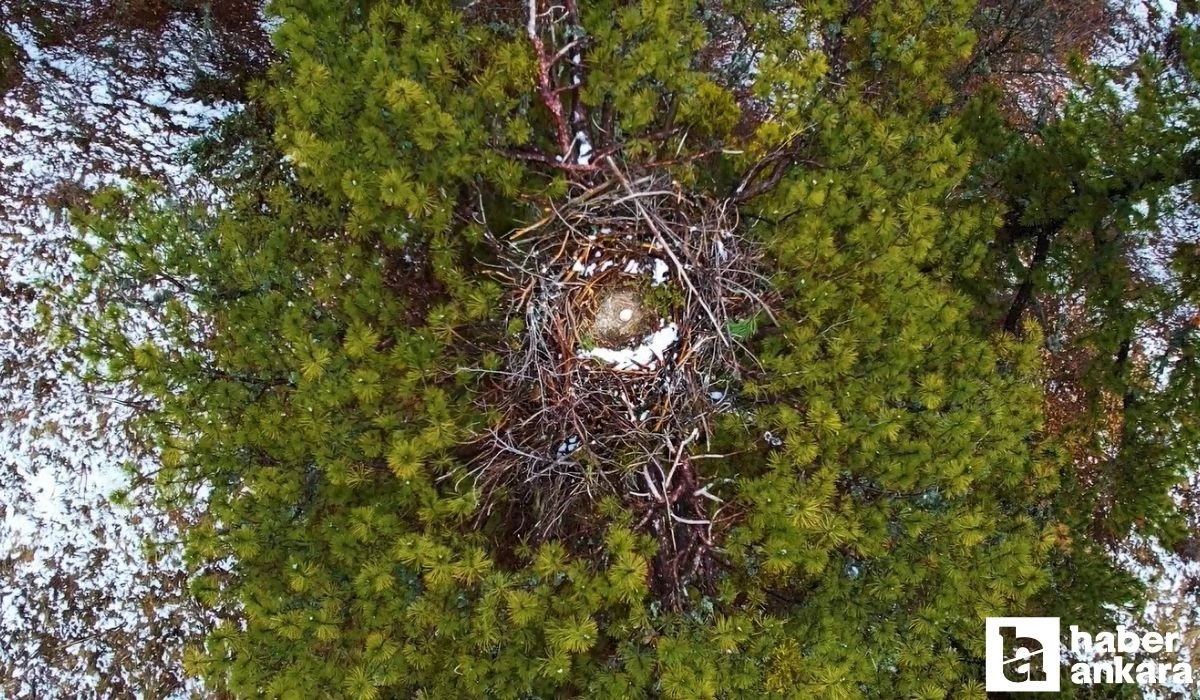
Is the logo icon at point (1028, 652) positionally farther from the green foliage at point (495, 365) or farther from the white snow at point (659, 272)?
the white snow at point (659, 272)

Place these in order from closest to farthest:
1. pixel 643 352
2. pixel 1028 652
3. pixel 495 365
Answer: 1. pixel 495 365
2. pixel 643 352
3. pixel 1028 652

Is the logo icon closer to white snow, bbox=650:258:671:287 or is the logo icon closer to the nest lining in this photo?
the nest lining

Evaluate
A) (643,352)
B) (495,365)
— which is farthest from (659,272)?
(495,365)

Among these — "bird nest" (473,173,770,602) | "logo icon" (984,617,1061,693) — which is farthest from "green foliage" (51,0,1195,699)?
"logo icon" (984,617,1061,693)

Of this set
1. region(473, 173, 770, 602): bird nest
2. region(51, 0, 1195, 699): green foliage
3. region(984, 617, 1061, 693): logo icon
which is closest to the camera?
region(51, 0, 1195, 699): green foliage

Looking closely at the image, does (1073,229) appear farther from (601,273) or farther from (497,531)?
(497,531)

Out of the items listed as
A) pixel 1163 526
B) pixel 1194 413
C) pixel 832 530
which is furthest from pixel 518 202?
pixel 1163 526

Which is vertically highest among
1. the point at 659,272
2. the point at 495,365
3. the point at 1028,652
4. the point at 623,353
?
the point at 659,272

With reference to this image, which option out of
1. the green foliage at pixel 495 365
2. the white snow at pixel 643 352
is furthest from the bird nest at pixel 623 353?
the green foliage at pixel 495 365

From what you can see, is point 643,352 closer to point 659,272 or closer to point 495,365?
point 659,272
